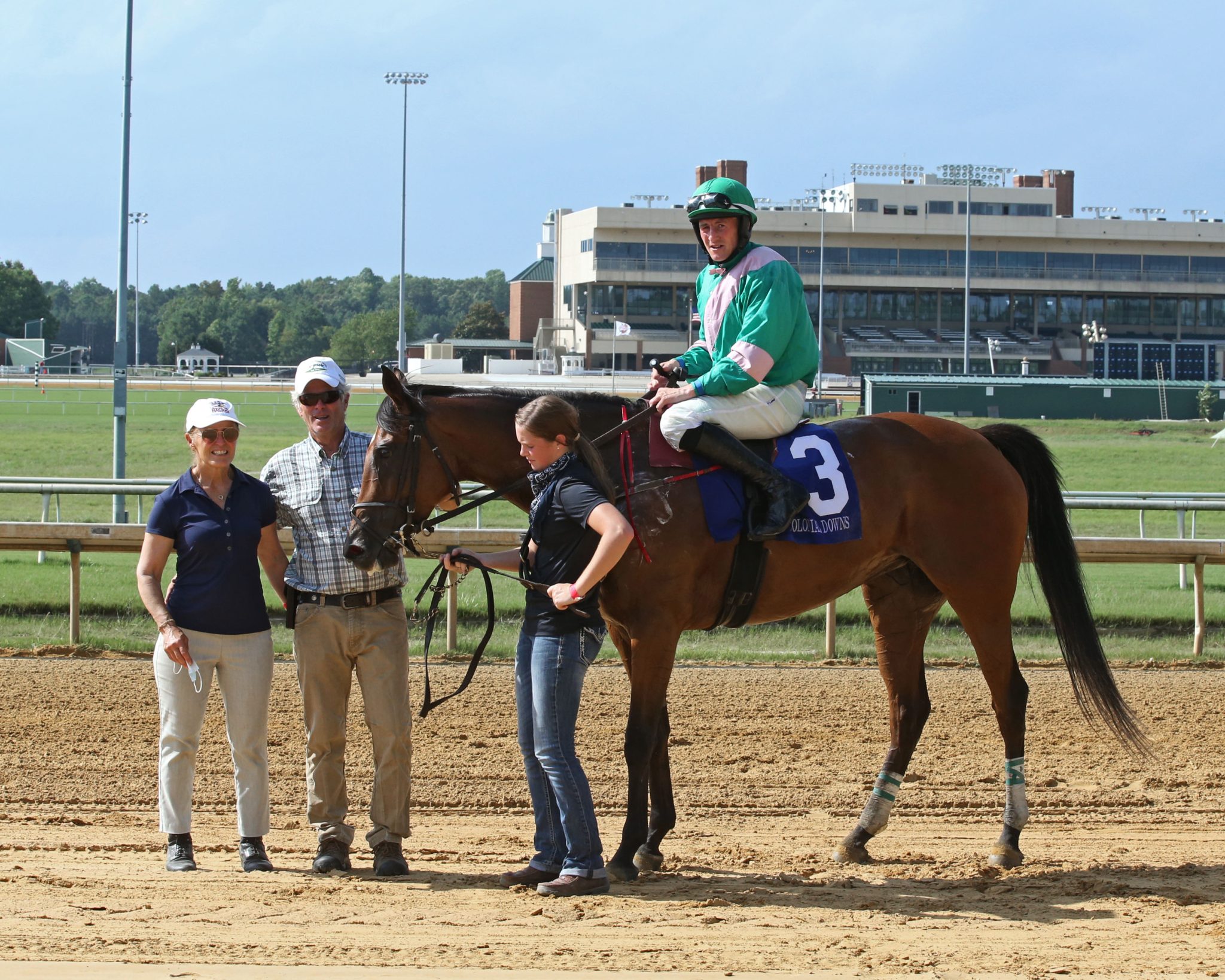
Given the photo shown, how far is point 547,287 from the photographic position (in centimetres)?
8262

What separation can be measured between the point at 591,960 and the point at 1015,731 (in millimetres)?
2317

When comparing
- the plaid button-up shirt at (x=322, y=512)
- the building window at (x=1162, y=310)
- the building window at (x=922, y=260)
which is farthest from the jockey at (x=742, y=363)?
the building window at (x=1162, y=310)

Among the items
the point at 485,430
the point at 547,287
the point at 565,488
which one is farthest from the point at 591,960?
the point at 547,287

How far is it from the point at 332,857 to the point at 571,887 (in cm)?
92

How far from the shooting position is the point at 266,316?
95.7m

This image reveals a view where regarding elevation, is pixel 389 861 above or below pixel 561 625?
below

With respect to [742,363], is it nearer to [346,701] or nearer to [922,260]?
[346,701]

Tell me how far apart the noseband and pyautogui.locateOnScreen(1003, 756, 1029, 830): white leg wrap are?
239 centimetres

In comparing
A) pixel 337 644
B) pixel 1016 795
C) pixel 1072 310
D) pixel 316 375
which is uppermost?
pixel 1072 310

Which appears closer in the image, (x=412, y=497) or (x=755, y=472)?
(x=412, y=497)

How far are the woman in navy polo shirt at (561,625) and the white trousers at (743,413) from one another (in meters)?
0.41

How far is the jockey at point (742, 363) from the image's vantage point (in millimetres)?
4496

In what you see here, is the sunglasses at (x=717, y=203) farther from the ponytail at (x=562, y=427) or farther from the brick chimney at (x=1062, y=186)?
the brick chimney at (x=1062, y=186)

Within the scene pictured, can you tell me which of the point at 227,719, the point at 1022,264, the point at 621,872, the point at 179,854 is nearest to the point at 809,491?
the point at 621,872
